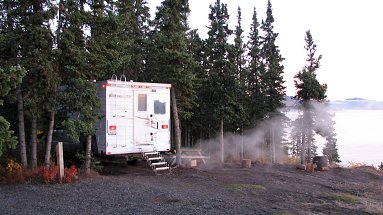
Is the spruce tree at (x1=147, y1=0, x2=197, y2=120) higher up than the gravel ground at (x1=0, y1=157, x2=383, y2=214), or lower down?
higher up

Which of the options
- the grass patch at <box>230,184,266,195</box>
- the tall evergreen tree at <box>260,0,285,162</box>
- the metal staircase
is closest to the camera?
the grass patch at <box>230,184,266,195</box>

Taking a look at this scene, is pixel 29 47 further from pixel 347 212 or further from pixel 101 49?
pixel 347 212

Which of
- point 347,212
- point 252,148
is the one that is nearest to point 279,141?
point 252,148

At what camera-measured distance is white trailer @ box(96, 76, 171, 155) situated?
44.2 feet

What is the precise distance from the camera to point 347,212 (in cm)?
919

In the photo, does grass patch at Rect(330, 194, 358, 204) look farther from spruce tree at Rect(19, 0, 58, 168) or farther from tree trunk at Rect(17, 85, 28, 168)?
tree trunk at Rect(17, 85, 28, 168)

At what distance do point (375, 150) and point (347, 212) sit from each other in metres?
49.1

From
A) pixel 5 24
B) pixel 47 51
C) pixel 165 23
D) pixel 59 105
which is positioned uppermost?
pixel 165 23

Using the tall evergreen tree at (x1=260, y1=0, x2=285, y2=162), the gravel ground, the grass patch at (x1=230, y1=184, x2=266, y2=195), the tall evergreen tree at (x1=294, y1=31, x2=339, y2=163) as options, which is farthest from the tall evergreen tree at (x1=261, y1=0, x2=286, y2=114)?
the grass patch at (x1=230, y1=184, x2=266, y2=195)

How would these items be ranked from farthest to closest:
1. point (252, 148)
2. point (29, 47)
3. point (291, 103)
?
point (252, 148) → point (291, 103) → point (29, 47)

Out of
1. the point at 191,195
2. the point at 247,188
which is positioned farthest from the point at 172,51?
the point at 191,195

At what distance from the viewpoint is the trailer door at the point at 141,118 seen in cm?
1415

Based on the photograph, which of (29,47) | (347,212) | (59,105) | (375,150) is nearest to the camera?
A: (347,212)

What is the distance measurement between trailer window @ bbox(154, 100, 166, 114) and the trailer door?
1.23 feet
